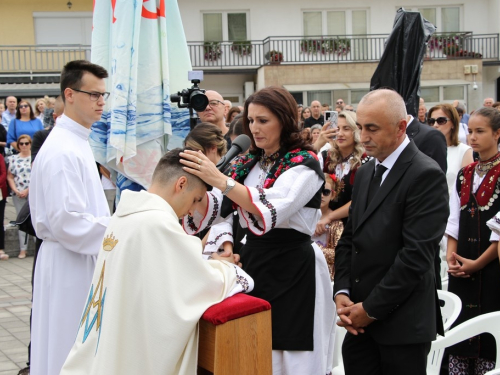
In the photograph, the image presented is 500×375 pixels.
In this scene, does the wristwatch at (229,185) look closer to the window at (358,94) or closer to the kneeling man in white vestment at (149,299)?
the kneeling man in white vestment at (149,299)

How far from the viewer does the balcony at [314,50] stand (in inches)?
1023

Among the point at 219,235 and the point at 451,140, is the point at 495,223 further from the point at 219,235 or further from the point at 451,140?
the point at 451,140

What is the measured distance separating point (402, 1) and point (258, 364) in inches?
1034

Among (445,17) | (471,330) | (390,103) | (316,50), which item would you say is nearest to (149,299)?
(390,103)

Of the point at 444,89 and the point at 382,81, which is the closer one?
the point at 382,81

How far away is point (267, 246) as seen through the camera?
3.63 metres

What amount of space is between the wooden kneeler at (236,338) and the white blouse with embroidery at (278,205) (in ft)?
1.91

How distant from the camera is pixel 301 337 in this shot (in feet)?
11.7

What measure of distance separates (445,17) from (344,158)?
78.1 feet

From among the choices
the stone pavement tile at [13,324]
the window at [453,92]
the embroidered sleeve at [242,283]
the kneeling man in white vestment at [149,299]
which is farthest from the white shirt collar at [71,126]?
the window at [453,92]

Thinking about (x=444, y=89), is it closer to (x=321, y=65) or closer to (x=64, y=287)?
(x=321, y=65)

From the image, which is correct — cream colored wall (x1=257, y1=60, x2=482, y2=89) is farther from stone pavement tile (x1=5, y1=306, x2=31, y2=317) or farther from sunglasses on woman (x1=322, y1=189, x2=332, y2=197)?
sunglasses on woman (x1=322, y1=189, x2=332, y2=197)

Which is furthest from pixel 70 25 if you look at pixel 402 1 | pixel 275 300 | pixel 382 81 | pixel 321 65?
pixel 275 300

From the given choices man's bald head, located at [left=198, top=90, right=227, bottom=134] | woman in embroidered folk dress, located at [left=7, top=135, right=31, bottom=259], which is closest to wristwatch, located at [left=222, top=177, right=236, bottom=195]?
man's bald head, located at [left=198, top=90, right=227, bottom=134]
